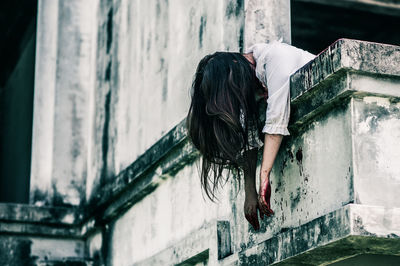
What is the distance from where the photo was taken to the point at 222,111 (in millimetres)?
6000

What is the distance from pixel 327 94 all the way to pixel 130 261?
445 cm

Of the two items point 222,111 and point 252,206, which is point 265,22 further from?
point 252,206

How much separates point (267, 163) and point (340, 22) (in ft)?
27.8

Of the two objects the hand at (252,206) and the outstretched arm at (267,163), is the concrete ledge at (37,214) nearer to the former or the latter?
the hand at (252,206)

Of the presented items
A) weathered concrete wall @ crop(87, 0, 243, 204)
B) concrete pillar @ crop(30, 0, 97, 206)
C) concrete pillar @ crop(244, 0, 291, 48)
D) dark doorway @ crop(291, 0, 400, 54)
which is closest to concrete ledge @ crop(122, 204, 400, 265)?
concrete pillar @ crop(244, 0, 291, 48)

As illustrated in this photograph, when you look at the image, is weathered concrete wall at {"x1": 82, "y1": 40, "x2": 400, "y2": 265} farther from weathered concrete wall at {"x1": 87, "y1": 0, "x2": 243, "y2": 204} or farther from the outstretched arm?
weathered concrete wall at {"x1": 87, "y1": 0, "x2": 243, "y2": 204}

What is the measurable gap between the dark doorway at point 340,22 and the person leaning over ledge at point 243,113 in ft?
22.2

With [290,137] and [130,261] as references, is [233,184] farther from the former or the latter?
[130,261]

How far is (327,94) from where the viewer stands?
19.1 ft

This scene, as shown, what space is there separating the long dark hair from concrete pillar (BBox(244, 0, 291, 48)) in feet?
3.41

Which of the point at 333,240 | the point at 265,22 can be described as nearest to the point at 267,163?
the point at 333,240

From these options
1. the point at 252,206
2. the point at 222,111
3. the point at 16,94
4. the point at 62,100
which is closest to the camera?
the point at 222,111

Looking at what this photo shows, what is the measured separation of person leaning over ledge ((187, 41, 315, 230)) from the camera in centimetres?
605

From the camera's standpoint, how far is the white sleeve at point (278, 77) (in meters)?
6.10
